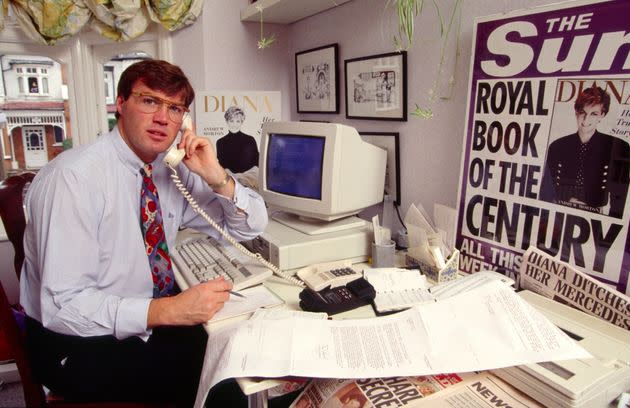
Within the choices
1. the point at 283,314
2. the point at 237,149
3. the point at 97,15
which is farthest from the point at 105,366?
the point at 97,15

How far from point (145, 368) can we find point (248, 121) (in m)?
1.40

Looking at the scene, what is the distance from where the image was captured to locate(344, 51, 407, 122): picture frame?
A: 5.54ft

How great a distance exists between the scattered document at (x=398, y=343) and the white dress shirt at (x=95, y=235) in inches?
15.2

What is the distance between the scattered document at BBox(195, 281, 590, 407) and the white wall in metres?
0.60

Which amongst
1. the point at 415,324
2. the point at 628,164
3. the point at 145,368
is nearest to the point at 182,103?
the point at 145,368

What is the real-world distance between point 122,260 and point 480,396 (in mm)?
1085

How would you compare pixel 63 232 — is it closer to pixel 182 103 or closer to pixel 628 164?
pixel 182 103

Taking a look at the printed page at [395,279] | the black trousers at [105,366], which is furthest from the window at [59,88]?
the printed page at [395,279]

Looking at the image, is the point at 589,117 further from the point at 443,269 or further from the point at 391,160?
the point at 391,160

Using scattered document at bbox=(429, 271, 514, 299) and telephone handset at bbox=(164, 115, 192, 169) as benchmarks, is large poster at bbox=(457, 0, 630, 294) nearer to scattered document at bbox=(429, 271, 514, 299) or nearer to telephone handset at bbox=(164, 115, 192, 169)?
scattered document at bbox=(429, 271, 514, 299)

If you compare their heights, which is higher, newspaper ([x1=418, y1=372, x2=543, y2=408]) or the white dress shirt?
the white dress shirt

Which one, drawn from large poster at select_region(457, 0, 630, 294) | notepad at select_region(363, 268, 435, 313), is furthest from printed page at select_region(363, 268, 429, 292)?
large poster at select_region(457, 0, 630, 294)

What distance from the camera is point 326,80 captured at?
2156 millimetres

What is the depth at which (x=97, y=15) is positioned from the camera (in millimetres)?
2295
